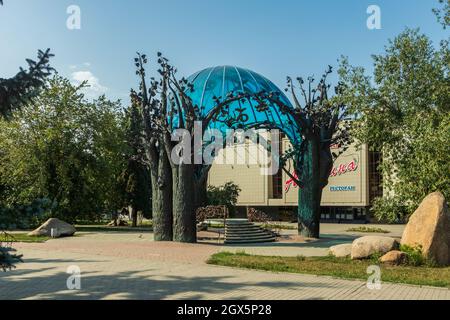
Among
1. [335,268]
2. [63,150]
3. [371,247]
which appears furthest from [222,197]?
[335,268]

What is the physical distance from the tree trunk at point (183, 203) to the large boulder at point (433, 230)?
30.3 feet

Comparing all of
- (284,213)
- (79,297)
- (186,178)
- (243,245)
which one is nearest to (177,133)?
(186,178)

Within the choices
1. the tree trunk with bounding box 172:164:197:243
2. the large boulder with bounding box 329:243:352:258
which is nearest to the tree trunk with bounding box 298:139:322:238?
the tree trunk with bounding box 172:164:197:243

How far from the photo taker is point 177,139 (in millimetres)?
20844

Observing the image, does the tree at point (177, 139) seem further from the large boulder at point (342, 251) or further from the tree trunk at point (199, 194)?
the large boulder at point (342, 251)

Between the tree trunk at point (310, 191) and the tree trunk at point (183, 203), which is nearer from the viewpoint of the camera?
the tree trunk at point (183, 203)

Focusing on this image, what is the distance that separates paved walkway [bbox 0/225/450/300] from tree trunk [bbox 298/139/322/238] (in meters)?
9.82

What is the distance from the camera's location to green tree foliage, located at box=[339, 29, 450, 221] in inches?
736

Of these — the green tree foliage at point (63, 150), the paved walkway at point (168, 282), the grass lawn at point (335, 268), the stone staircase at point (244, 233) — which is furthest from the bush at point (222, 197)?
the paved walkway at point (168, 282)

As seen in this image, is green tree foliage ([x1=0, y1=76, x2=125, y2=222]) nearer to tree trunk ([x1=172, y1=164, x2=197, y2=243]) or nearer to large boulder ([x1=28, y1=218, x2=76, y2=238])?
large boulder ([x1=28, y1=218, x2=76, y2=238])

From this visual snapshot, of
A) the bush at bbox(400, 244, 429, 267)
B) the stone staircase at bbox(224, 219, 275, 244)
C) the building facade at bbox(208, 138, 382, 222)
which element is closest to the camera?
the bush at bbox(400, 244, 429, 267)

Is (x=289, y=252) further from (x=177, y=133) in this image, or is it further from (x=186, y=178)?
(x=177, y=133)

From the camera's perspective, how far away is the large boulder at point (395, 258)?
44.8 ft
